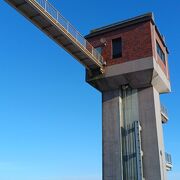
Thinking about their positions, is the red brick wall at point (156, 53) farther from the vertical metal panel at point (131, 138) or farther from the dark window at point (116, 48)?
the vertical metal panel at point (131, 138)

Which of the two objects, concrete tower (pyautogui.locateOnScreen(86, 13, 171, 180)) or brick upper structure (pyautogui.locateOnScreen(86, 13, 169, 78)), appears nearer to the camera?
concrete tower (pyautogui.locateOnScreen(86, 13, 171, 180))

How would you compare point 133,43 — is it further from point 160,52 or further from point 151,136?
point 151,136

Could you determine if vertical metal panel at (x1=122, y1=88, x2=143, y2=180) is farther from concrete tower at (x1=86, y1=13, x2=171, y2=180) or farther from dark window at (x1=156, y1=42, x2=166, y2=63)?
dark window at (x1=156, y1=42, x2=166, y2=63)

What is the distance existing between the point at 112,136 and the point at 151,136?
133 inches

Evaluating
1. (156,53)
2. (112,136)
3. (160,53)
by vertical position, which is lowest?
(112,136)

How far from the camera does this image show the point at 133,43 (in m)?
31.6

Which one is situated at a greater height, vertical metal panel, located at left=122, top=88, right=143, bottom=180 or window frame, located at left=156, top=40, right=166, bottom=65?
window frame, located at left=156, top=40, right=166, bottom=65

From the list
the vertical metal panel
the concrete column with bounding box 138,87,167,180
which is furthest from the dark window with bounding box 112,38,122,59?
the concrete column with bounding box 138,87,167,180

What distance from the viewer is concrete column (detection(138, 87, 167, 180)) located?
93.8 ft

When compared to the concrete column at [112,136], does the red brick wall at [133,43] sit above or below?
above

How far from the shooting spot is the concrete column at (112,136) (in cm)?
2973

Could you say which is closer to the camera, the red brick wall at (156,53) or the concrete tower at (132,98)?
the concrete tower at (132,98)

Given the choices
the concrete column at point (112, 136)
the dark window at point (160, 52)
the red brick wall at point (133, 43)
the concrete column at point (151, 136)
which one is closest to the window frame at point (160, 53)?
the dark window at point (160, 52)

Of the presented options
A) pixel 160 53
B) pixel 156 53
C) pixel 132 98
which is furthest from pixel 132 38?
pixel 132 98
